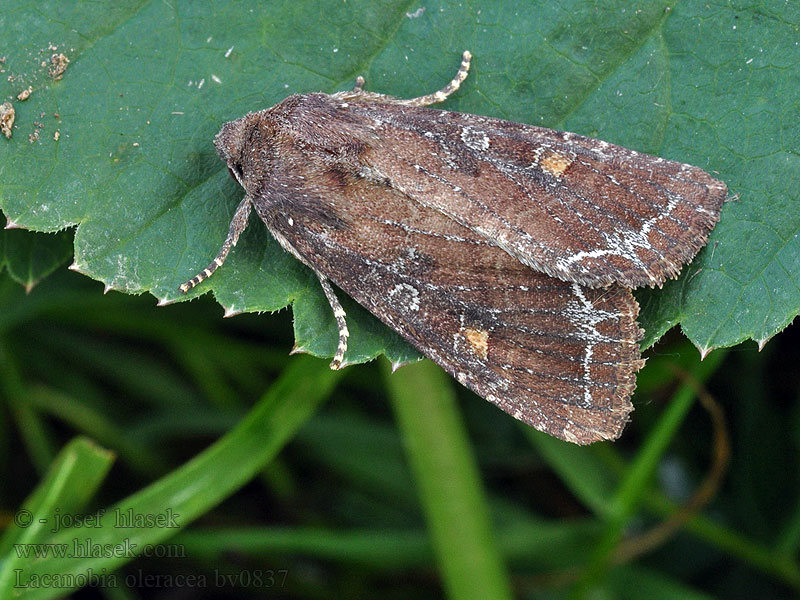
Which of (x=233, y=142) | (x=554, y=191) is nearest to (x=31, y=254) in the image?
(x=233, y=142)

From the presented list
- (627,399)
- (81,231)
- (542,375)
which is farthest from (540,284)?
(81,231)

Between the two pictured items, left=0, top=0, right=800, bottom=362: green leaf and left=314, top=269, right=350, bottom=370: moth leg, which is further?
left=314, top=269, right=350, bottom=370: moth leg

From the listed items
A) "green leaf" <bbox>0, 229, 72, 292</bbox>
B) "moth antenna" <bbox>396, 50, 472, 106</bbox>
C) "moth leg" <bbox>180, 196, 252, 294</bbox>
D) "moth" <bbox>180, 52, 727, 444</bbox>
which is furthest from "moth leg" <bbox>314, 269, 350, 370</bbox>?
"green leaf" <bbox>0, 229, 72, 292</bbox>

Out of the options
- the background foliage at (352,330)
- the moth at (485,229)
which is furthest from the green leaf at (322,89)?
the moth at (485,229)

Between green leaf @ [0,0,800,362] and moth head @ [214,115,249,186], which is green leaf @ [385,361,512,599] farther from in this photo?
moth head @ [214,115,249,186]

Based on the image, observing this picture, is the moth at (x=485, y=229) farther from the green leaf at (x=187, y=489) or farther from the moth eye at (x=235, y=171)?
the green leaf at (x=187, y=489)

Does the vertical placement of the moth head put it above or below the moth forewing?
above
